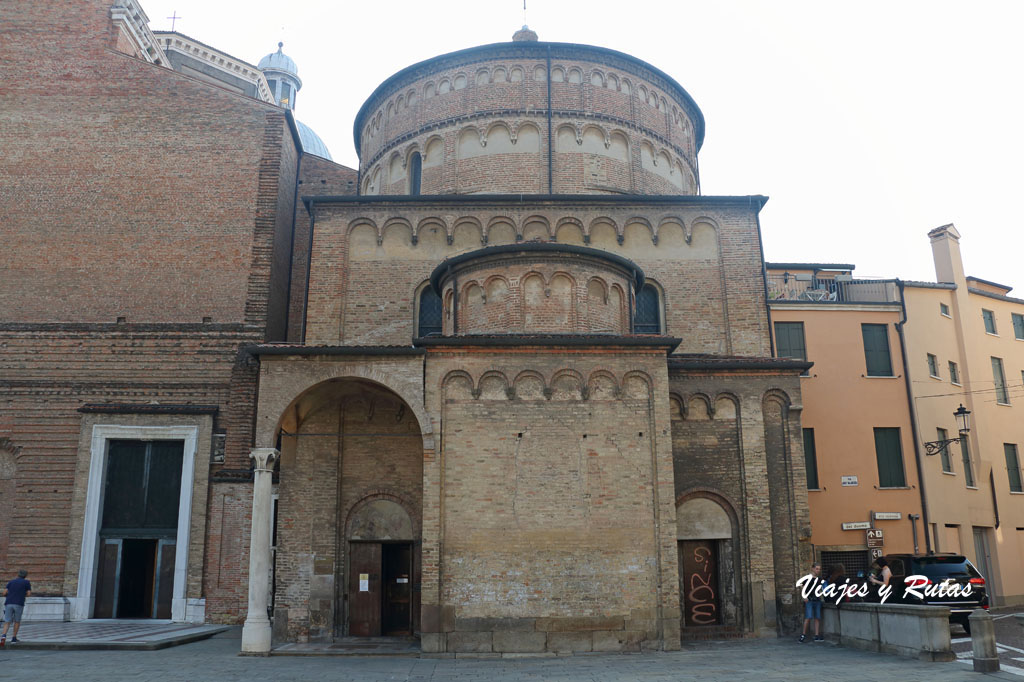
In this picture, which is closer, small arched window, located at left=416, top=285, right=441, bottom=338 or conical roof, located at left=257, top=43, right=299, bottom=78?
small arched window, located at left=416, top=285, right=441, bottom=338

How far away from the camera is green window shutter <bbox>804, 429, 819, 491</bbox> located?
2194 cm

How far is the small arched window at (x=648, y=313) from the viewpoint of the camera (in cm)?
1953

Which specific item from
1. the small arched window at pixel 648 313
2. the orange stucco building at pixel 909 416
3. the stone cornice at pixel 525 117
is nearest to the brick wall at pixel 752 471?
the small arched window at pixel 648 313

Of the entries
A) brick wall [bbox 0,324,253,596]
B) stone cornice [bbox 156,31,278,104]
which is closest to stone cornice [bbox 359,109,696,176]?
brick wall [bbox 0,324,253,596]

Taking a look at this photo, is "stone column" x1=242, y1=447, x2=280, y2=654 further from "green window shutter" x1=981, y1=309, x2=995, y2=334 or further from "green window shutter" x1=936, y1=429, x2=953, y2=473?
"green window shutter" x1=981, y1=309, x2=995, y2=334

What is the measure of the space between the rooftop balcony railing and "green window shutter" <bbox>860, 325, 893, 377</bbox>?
114 centimetres

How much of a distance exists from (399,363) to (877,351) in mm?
15235

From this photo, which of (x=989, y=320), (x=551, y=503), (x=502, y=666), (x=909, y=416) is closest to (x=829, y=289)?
(x=909, y=416)

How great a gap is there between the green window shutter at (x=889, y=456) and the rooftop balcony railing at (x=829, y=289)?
13.4ft

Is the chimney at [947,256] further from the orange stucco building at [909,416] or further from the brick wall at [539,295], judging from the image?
the brick wall at [539,295]

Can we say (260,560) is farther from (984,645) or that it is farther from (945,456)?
(945,456)

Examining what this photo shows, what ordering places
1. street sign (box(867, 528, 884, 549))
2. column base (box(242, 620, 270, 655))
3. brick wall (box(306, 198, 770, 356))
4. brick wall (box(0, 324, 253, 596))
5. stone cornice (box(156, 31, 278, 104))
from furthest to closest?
stone cornice (box(156, 31, 278, 104)) → street sign (box(867, 528, 884, 549)) → brick wall (box(306, 198, 770, 356)) → brick wall (box(0, 324, 253, 596)) → column base (box(242, 620, 270, 655))

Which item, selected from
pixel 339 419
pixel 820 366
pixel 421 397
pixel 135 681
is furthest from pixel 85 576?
pixel 820 366

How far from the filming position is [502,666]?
500 inches
